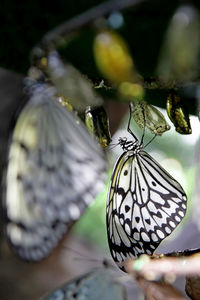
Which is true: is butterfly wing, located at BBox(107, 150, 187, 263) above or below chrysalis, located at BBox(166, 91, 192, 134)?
below

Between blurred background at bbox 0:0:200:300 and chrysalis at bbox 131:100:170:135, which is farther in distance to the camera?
chrysalis at bbox 131:100:170:135

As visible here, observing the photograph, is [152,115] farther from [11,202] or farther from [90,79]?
[11,202]

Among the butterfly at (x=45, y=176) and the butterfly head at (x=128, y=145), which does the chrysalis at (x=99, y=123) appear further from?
the butterfly at (x=45, y=176)

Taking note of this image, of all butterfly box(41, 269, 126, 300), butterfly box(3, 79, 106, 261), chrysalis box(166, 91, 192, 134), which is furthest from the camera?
butterfly box(3, 79, 106, 261)

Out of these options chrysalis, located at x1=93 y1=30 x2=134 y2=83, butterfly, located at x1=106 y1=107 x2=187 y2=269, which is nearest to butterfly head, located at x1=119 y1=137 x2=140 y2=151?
butterfly, located at x1=106 y1=107 x2=187 y2=269

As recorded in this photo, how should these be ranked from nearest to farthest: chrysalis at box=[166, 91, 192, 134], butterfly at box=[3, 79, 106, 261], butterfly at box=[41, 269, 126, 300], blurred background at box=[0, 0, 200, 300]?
blurred background at box=[0, 0, 200, 300]
chrysalis at box=[166, 91, 192, 134]
butterfly at box=[41, 269, 126, 300]
butterfly at box=[3, 79, 106, 261]

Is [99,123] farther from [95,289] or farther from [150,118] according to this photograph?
[95,289]

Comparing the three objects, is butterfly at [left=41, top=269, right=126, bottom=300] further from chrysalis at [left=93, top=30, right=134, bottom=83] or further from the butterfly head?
chrysalis at [left=93, top=30, right=134, bottom=83]

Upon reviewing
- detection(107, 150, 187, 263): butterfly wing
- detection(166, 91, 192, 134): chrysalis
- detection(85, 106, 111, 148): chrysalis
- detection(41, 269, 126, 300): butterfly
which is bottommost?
detection(41, 269, 126, 300): butterfly
